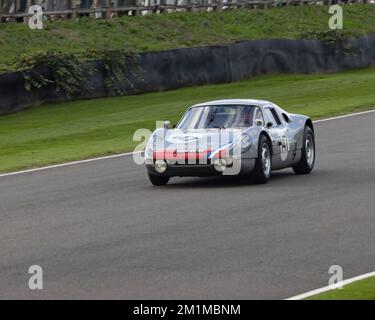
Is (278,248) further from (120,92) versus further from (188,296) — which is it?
(120,92)

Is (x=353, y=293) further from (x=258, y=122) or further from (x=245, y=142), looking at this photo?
(x=258, y=122)

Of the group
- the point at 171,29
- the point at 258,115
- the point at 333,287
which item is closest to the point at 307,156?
the point at 258,115

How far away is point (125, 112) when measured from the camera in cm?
2984

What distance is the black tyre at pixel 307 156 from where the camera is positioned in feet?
61.4

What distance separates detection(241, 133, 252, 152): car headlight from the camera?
55.8ft

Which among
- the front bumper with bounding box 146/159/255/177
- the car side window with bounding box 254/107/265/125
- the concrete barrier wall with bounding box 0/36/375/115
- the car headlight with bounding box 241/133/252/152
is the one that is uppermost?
the car side window with bounding box 254/107/265/125

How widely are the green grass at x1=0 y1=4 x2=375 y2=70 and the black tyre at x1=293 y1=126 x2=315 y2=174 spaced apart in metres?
12.8

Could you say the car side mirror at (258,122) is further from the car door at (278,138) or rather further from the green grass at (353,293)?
the green grass at (353,293)

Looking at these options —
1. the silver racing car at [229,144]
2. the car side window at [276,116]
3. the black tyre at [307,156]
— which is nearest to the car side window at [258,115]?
the silver racing car at [229,144]

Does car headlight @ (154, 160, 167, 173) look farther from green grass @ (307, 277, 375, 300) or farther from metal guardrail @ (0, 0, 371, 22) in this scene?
metal guardrail @ (0, 0, 371, 22)

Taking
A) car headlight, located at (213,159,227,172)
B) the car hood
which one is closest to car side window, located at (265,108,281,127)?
the car hood

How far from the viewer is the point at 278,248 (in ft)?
40.0

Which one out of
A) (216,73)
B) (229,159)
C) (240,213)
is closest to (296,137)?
(229,159)

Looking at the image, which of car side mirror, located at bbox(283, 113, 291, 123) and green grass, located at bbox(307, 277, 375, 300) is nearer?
green grass, located at bbox(307, 277, 375, 300)
